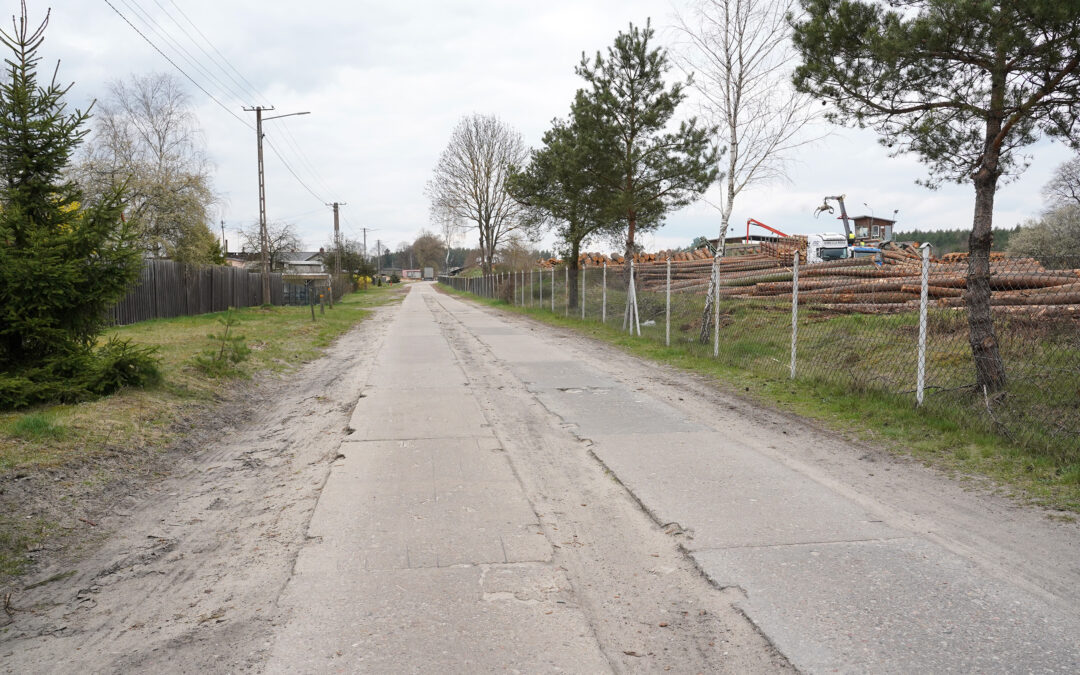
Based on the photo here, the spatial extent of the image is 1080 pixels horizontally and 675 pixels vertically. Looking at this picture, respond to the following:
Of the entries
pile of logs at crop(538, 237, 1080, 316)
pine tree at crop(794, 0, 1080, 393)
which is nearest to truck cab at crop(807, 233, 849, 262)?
pile of logs at crop(538, 237, 1080, 316)

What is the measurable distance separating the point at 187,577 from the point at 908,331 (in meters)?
11.0

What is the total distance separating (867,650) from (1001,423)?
4.80m

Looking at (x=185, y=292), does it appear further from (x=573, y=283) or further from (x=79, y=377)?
(x=79, y=377)

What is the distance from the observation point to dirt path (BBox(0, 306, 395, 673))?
3.05 meters

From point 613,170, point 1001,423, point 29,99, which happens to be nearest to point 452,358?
point 29,99

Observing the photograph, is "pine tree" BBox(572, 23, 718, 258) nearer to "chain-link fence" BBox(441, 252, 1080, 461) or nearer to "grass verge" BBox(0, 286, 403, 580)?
"chain-link fence" BBox(441, 252, 1080, 461)

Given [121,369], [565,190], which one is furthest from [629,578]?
[565,190]

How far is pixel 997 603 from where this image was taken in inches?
133

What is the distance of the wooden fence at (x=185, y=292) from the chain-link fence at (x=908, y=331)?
13592 millimetres

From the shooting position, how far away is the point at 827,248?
2686 cm

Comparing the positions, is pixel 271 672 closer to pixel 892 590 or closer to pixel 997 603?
pixel 892 590

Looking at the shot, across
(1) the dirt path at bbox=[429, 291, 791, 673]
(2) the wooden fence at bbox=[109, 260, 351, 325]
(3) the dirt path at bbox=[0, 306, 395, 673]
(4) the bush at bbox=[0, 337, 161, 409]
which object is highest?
(2) the wooden fence at bbox=[109, 260, 351, 325]

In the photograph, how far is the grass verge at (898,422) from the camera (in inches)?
215

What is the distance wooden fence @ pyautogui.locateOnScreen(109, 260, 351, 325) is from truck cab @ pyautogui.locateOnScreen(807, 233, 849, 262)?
23.3 metres
